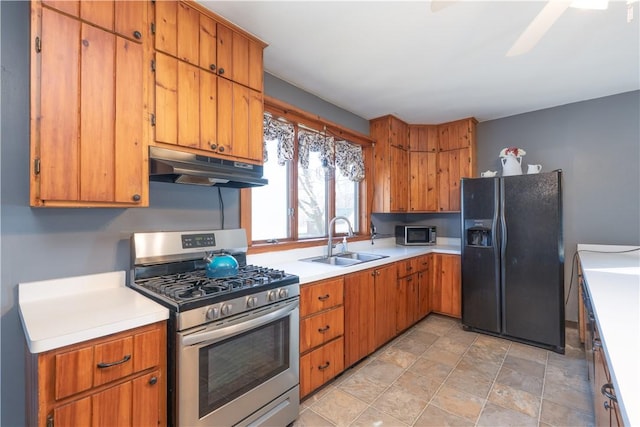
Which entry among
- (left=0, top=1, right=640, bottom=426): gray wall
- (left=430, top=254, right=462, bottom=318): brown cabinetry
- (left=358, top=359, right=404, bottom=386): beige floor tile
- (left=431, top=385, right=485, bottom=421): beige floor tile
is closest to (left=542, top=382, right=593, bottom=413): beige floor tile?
(left=431, top=385, right=485, bottom=421): beige floor tile

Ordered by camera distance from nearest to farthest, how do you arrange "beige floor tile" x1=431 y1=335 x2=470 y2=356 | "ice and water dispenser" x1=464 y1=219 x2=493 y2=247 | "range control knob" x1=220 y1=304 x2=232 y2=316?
1. "range control knob" x1=220 y1=304 x2=232 y2=316
2. "beige floor tile" x1=431 y1=335 x2=470 y2=356
3. "ice and water dispenser" x1=464 y1=219 x2=493 y2=247

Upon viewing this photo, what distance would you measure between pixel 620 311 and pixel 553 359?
178 centimetres

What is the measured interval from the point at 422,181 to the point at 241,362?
3302 millimetres

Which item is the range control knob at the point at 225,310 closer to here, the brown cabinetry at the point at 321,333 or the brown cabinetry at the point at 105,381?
the brown cabinetry at the point at 105,381

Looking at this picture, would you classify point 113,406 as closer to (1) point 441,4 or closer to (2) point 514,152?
(1) point 441,4

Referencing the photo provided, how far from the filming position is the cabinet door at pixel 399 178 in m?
3.64

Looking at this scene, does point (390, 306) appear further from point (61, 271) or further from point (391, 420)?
point (61, 271)

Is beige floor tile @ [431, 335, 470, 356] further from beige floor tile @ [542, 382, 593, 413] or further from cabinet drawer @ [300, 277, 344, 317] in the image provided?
cabinet drawer @ [300, 277, 344, 317]

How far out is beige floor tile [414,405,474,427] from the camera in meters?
1.80

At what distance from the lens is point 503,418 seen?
1.84m

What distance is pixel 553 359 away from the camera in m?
2.58

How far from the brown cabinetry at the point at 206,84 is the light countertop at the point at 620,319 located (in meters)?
1.95

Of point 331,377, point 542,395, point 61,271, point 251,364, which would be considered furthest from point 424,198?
point 61,271

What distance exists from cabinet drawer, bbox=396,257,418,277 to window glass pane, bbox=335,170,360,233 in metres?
0.77
